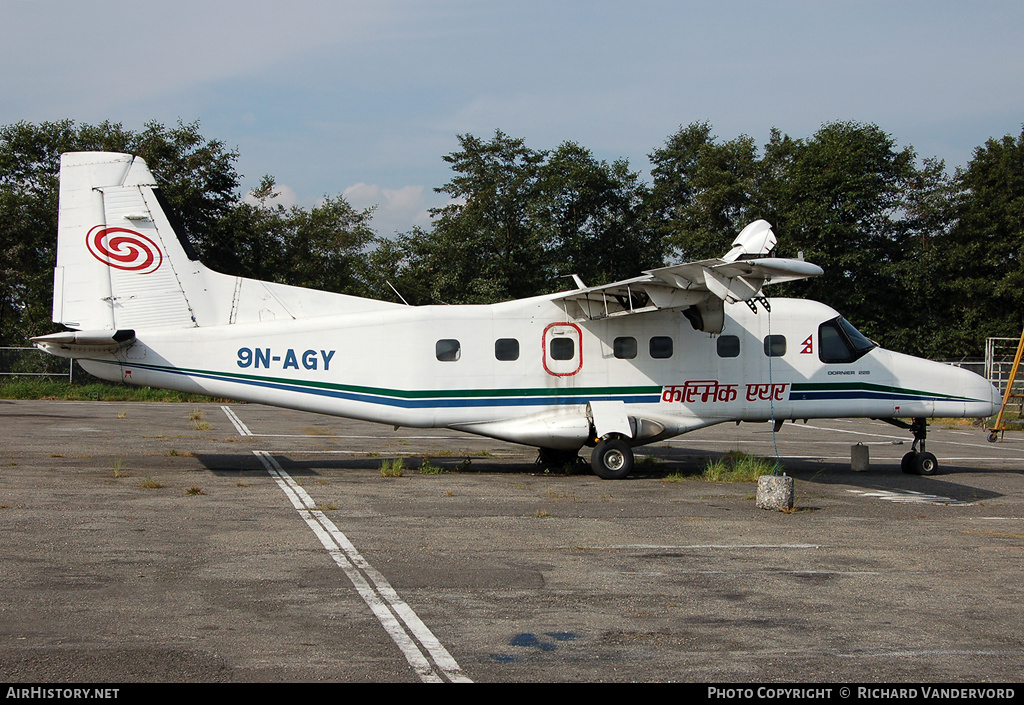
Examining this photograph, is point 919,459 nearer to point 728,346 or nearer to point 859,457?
point 859,457

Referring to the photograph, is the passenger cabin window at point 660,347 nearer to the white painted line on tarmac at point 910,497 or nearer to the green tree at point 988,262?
the white painted line on tarmac at point 910,497

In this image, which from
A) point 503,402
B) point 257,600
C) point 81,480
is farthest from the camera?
point 503,402

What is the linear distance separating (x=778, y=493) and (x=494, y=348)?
5.92 meters

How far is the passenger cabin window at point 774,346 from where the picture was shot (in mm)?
16672

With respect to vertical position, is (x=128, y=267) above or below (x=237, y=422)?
above

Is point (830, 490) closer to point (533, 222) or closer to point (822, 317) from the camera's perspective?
point (822, 317)

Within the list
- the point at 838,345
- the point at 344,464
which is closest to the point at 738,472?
the point at 838,345

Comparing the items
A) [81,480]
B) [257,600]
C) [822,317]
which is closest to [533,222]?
[822,317]

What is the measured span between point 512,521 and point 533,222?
128 feet

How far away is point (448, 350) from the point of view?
15.8m

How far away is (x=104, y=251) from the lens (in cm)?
1480

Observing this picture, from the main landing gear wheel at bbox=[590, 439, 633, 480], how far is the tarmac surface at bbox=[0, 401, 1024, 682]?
0.44 m

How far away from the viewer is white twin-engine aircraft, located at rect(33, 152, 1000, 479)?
48.4ft

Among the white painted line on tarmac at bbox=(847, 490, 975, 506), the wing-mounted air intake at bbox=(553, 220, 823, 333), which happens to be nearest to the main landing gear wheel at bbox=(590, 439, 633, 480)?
the wing-mounted air intake at bbox=(553, 220, 823, 333)
